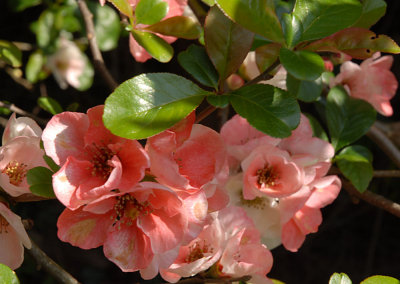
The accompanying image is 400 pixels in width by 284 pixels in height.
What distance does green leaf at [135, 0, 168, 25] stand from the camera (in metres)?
0.71

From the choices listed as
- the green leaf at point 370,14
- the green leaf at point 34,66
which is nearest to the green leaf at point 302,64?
the green leaf at point 370,14

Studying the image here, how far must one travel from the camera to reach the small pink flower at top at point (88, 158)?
54 cm

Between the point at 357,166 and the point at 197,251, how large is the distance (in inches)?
15.0

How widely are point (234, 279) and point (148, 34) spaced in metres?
0.43

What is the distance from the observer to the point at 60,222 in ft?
1.93

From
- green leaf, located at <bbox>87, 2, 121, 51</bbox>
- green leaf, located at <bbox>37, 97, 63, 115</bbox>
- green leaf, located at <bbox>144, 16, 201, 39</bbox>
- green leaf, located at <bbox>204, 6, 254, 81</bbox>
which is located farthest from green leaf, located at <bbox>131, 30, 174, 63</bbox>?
green leaf, located at <bbox>87, 2, 121, 51</bbox>

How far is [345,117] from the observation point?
1023 millimetres

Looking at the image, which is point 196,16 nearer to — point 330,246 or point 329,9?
point 329,9

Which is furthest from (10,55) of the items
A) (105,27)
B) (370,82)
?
(370,82)

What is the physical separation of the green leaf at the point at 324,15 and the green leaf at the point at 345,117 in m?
0.45

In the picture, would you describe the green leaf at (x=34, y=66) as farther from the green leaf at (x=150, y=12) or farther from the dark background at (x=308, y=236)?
the green leaf at (x=150, y=12)

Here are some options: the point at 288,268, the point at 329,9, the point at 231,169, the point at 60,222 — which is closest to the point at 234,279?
the point at 231,169

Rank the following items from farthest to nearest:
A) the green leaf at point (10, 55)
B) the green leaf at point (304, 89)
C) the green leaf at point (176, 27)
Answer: the green leaf at point (10, 55) → the green leaf at point (304, 89) → the green leaf at point (176, 27)

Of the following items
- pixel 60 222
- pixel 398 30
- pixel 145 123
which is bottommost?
pixel 398 30
